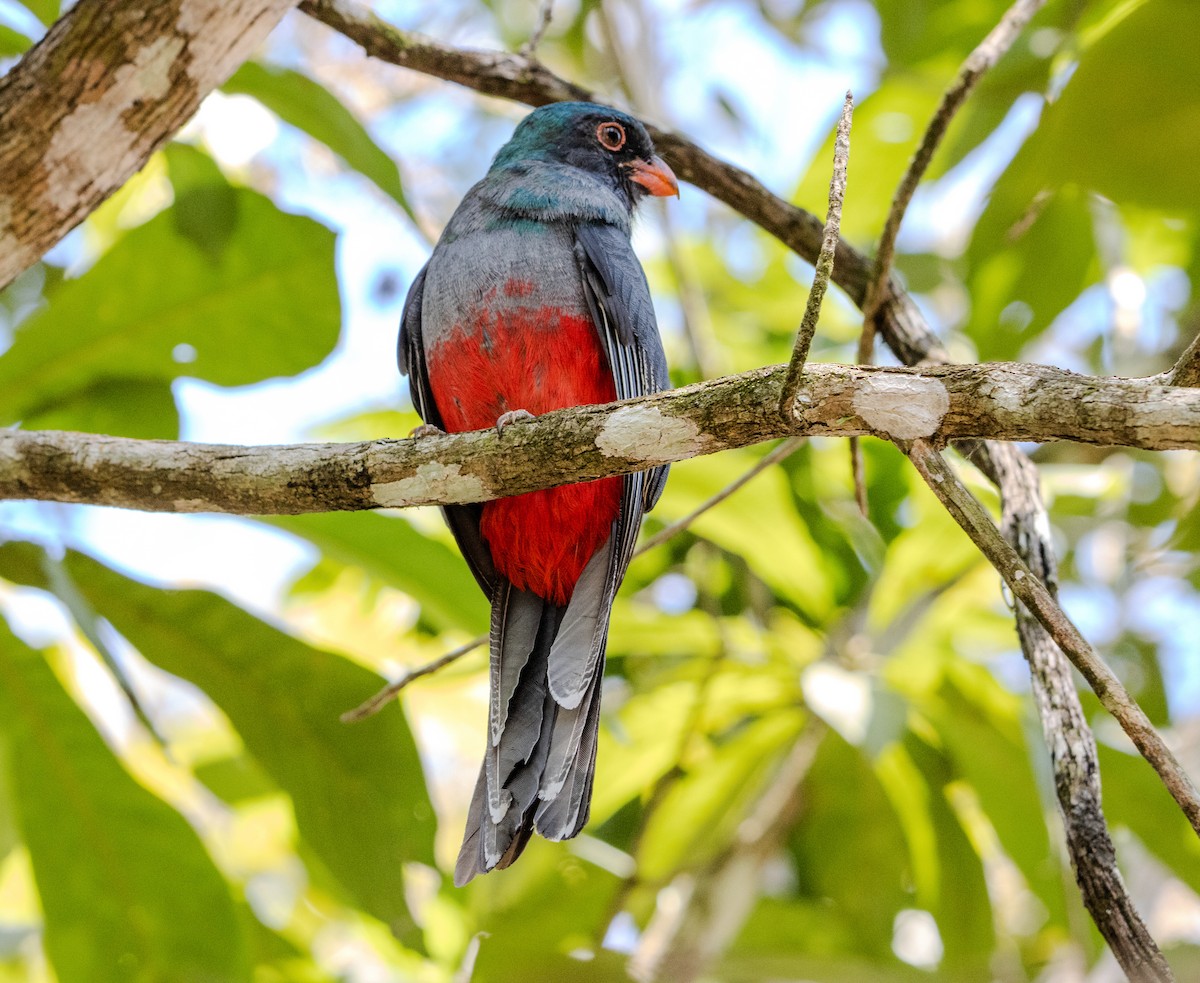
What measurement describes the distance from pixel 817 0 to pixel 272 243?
267 cm

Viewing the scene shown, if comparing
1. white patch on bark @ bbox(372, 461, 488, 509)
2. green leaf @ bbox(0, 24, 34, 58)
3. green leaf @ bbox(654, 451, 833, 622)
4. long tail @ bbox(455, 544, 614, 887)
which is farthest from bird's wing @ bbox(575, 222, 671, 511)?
green leaf @ bbox(0, 24, 34, 58)

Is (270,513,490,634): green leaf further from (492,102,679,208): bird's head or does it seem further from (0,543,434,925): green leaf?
(492,102,679,208): bird's head

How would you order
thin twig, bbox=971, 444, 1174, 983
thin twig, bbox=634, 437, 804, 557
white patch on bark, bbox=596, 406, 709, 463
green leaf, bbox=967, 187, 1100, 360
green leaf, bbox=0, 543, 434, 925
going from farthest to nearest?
green leaf, bbox=967, 187, 1100, 360, green leaf, bbox=0, 543, 434, 925, thin twig, bbox=634, 437, 804, 557, white patch on bark, bbox=596, 406, 709, 463, thin twig, bbox=971, 444, 1174, 983

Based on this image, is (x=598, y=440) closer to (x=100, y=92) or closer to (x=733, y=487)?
(x=733, y=487)

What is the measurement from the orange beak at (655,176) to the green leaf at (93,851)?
6.78ft

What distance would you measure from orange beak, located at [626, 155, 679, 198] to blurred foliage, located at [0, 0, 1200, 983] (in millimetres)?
445

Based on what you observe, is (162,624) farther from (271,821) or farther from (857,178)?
(857,178)

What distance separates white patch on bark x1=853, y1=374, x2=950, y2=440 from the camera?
5.57 ft

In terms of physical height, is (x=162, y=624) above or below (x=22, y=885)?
above

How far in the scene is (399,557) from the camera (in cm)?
298

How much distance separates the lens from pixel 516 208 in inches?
121

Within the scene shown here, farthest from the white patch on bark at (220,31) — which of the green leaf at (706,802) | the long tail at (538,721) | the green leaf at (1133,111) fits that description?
the green leaf at (706,802)

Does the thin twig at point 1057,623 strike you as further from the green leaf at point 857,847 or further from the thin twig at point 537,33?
the green leaf at point 857,847

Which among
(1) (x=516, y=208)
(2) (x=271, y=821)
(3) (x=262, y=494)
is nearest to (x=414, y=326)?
(1) (x=516, y=208)
